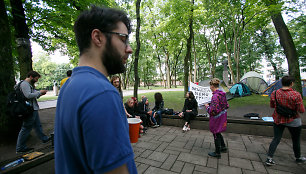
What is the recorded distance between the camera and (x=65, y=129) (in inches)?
24.6

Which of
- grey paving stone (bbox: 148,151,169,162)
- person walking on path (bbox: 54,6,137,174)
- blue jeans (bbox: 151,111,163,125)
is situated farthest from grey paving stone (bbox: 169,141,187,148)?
person walking on path (bbox: 54,6,137,174)

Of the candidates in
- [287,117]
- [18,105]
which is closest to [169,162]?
[287,117]

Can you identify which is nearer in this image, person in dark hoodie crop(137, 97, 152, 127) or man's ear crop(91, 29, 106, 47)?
man's ear crop(91, 29, 106, 47)

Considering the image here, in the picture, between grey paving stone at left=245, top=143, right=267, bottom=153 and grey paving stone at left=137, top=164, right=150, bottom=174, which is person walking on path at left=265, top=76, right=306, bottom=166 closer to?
grey paving stone at left=245, top=143, right=267, bottom=153

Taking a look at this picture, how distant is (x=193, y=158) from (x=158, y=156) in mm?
831

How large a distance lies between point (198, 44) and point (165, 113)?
79.5 ft

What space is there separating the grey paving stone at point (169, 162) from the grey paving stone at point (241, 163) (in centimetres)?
124

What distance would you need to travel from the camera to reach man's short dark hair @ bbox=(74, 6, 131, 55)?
2.62ft

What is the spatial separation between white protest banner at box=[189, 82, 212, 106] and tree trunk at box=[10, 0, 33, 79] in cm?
643

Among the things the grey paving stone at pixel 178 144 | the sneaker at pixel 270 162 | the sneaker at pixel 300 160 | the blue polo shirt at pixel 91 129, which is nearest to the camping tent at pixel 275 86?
the sneaker at pixel 300 160

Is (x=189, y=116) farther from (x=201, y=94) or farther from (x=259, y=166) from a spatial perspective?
(x=259, y=166)

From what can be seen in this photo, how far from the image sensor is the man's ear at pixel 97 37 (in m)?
0.79

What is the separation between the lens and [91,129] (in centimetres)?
53

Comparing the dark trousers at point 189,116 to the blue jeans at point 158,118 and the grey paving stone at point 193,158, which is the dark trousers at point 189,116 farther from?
the grey paving stone at point 193,158
